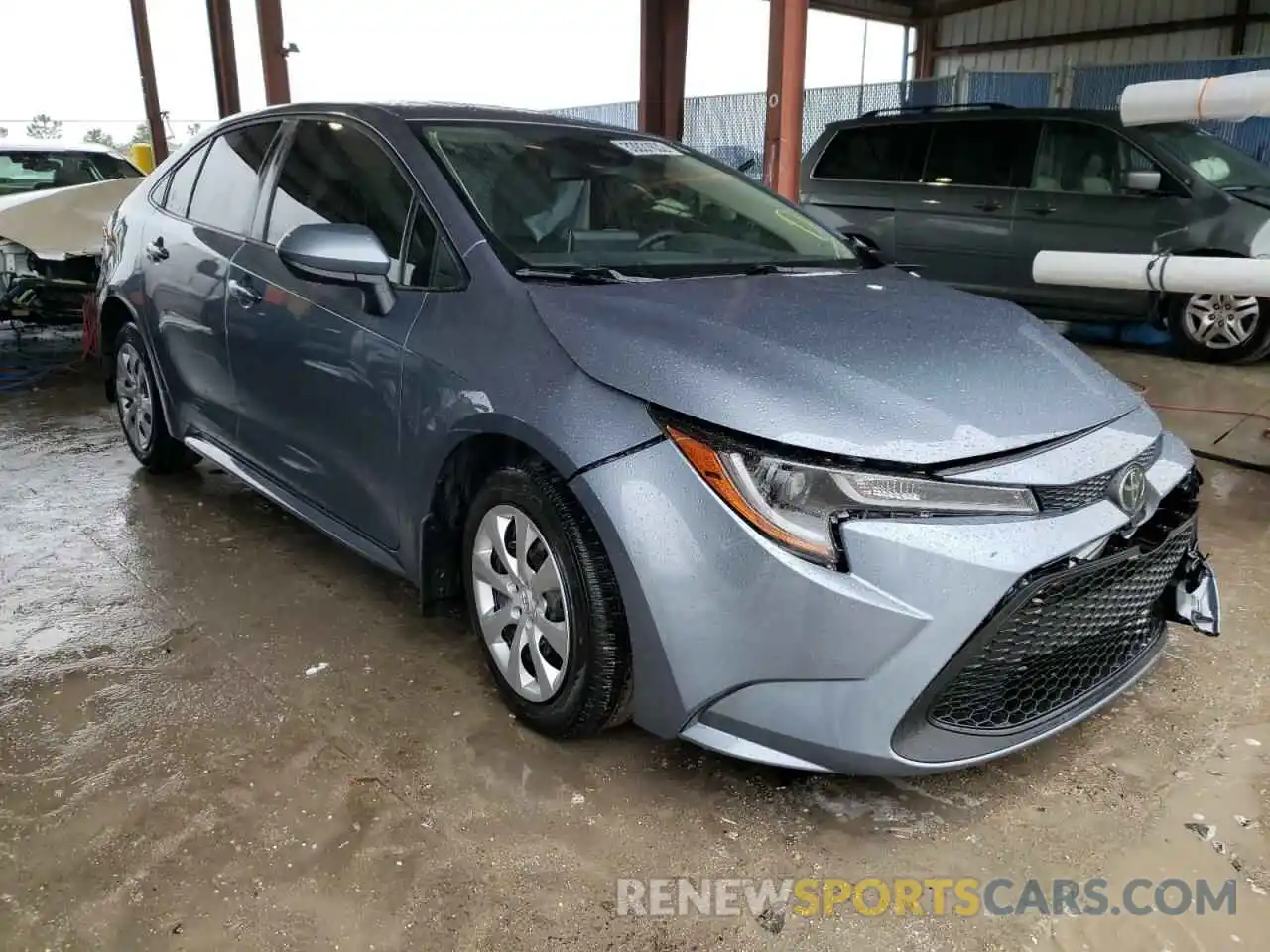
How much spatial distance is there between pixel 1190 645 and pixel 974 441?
4.51ft

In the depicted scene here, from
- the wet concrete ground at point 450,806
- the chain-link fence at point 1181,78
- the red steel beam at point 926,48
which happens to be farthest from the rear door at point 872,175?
the red steel beam at point 926,48

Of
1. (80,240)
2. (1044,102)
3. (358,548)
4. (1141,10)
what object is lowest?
(358,548)

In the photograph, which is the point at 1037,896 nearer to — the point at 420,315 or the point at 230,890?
the point at 230,890

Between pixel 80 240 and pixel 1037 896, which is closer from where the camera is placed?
pixel 1037 896

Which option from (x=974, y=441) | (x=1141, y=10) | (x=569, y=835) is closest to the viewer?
(x=974, y=441)

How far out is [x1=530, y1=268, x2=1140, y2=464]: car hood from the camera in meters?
1.74

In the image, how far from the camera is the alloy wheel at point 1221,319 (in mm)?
5840

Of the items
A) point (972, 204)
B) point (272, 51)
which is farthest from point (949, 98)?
point (272, 51)

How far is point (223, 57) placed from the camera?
28.7 feet

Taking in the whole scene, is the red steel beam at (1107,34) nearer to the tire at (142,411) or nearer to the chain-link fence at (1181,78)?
the chain-link fence at (1181,78)

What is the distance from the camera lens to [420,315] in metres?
2.27

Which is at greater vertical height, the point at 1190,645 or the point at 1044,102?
the point at 1044,102

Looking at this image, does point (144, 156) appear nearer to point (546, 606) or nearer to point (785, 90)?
point (785, 90)

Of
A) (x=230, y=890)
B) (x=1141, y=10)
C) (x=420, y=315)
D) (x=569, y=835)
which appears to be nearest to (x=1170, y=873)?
(x=569, y=835)
